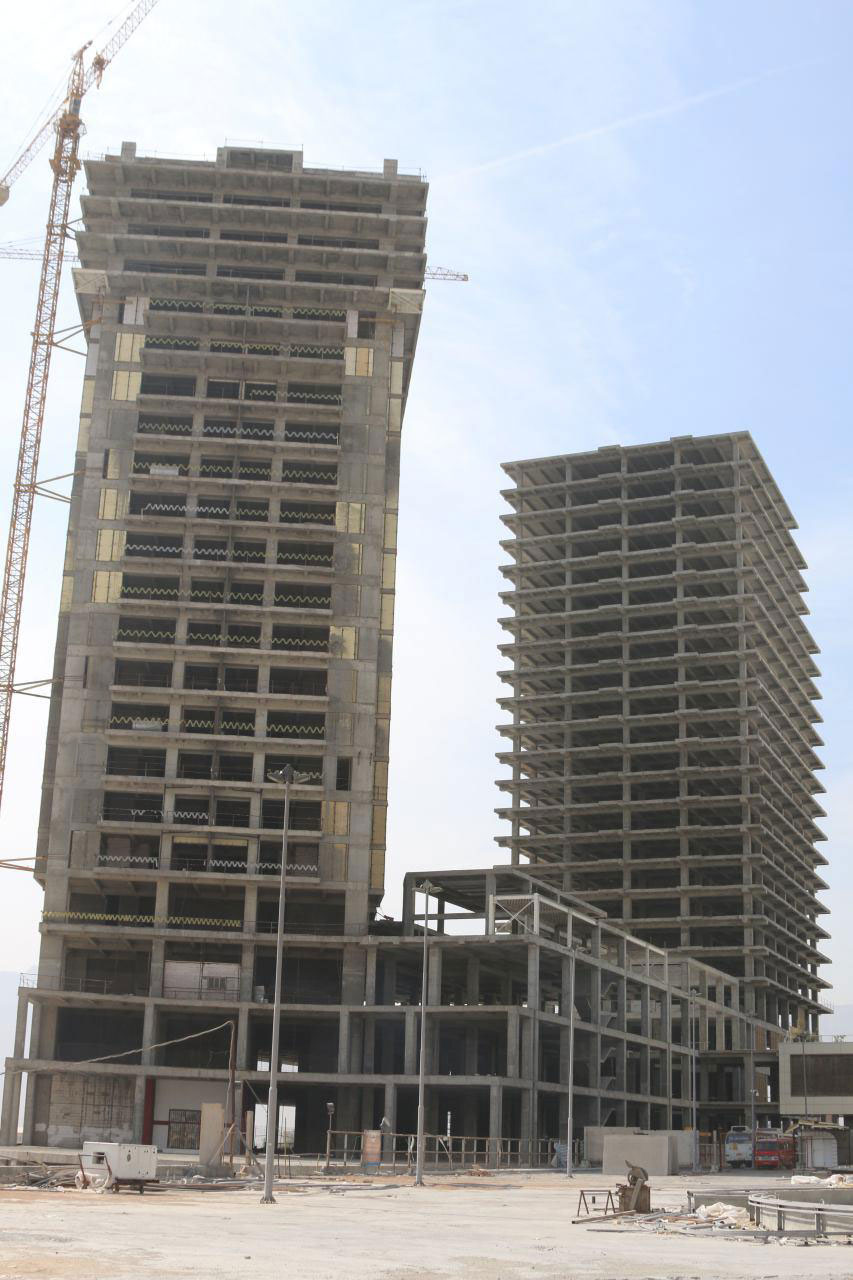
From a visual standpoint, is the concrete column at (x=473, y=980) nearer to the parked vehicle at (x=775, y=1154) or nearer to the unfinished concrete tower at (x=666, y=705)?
the parked vehicle at (x=775, y=1154)

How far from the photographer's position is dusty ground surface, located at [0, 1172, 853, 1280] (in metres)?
25.0

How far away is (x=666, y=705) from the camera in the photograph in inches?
6683

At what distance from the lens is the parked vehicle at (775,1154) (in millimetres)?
92500

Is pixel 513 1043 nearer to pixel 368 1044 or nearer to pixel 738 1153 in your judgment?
pixel 368 1044

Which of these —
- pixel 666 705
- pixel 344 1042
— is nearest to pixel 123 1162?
pixel 344 1042

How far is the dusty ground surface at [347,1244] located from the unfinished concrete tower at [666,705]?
112m

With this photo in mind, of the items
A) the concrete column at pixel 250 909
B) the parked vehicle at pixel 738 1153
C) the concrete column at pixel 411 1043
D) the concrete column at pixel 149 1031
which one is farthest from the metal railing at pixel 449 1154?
the concrete column at pixel 250 909

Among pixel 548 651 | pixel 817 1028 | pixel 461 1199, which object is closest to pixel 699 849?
pixel 548 651

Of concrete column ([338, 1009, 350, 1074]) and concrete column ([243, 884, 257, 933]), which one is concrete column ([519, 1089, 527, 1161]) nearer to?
concrete column ([338, 1009, 350, 1074])

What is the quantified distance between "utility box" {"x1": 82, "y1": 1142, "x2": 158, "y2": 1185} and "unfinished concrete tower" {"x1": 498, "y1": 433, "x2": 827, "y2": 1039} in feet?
359

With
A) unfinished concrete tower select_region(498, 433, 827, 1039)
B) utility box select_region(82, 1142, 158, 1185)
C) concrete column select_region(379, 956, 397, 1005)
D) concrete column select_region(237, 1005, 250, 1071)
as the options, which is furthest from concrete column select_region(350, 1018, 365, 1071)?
utility box select_region(82, 1142, 158, 1185)

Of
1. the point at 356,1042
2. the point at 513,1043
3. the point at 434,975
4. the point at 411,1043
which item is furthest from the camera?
the point at 356,1042

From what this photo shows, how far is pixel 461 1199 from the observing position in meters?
51.1

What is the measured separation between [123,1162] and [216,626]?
241ft
